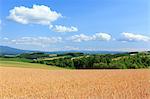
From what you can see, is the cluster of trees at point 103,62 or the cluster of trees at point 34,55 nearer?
the cluster of trees at point 103,62

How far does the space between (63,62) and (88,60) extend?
4.03 metres

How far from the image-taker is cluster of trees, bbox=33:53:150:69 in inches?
1805

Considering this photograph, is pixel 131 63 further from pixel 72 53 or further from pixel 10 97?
pixel 10 97

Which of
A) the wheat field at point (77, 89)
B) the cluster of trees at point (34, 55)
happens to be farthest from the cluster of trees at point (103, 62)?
the wheat field at point (77, 89)

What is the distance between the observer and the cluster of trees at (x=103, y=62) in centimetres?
4584

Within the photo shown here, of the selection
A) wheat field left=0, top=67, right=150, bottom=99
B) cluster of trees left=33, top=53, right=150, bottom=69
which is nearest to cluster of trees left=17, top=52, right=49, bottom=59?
cluster of trees left=33, top=53, right=150, bottom=69

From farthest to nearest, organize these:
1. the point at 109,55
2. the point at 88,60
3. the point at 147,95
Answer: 1. the point at 109,55
2. the point at 88,60
3. the point at 147,95

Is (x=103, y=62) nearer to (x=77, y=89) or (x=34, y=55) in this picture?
(x=34, y=55)

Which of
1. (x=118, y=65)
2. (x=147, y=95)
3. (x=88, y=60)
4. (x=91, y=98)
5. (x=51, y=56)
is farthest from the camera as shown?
(x=51, y=56)

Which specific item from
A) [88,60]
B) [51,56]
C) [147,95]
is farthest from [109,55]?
[147,95]

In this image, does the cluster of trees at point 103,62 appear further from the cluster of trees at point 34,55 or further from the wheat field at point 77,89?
the wheat field at point 77,89

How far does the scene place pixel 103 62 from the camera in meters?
47.7

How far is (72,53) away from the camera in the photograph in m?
57.7

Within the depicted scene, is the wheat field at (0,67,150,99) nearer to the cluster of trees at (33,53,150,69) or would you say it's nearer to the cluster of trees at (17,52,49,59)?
the cluster of trees at (33,53,150,69)
